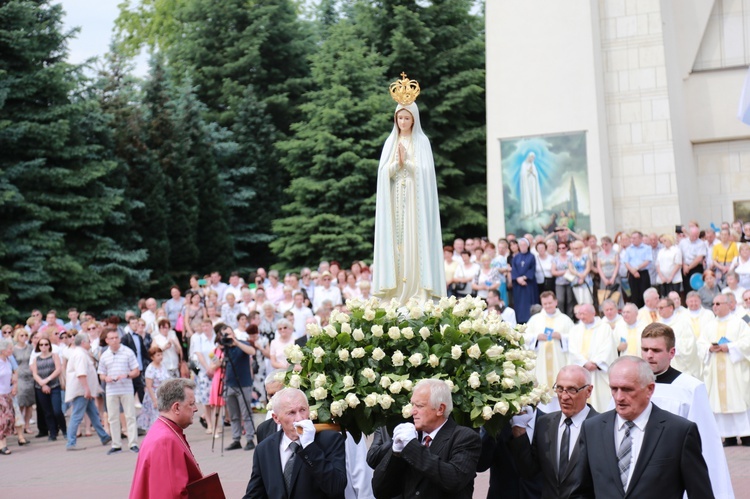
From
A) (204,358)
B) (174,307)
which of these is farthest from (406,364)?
(174,307)

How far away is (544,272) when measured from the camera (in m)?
23.6

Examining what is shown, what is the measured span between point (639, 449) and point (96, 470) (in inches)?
457

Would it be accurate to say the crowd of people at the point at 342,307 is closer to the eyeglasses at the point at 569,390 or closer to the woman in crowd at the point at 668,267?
the woman in crowd at the point at 668,267

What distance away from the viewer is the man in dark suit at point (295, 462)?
275 inches

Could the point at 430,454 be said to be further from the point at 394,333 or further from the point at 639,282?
the point at 639,282

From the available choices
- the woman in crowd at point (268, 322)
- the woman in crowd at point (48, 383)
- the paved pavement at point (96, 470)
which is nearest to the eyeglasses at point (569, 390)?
the paved pavement at point (96, 470)

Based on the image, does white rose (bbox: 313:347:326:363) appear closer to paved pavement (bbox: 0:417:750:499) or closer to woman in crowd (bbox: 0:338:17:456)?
paved pavement (bbox: 0:417:750:499)

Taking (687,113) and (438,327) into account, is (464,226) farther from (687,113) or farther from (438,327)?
(438,327)

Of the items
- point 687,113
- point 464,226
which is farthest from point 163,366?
point 464,226

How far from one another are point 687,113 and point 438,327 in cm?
2517

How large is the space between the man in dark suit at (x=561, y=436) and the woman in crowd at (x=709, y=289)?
1514 cm

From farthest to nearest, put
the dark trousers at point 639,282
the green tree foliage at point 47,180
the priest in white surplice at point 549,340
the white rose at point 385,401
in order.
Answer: the green tree foliage at point 47,180 → the dark trousers at point 639,282 → the priest in white surplice at point 549,340 → the white rose at point 385,401

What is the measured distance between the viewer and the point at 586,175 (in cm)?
2978

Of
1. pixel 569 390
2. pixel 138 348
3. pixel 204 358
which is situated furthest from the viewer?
pixel 138 348
